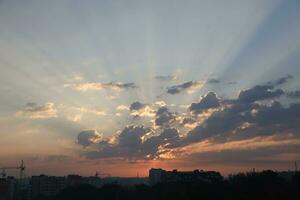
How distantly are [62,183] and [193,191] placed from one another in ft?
322

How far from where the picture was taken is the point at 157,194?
243 ft

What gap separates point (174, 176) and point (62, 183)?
4691 cm

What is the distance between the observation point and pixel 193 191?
2557 inches

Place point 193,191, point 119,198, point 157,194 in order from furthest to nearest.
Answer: point 119,198 → point 157,194 → point 193,191

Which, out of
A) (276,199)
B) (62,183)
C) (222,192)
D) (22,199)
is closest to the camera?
(276,199)

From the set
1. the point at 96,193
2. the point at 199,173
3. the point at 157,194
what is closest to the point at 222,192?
the point at 157,194

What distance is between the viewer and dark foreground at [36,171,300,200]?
2205 inches

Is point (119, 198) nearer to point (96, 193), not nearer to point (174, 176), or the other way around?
point (96, 193)

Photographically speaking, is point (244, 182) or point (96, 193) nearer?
point (244, 182)

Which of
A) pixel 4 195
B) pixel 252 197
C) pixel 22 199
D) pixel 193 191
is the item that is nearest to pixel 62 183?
pixel 22 199

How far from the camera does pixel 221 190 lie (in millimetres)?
60688

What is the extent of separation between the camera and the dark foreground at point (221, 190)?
2205 inches

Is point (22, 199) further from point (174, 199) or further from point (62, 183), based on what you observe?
point (174, 199)

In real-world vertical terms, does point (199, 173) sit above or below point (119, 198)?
above
